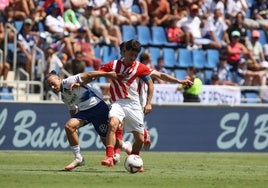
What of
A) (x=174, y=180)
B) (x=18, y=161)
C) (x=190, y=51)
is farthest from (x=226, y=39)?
(x=174, y=180)

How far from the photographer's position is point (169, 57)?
90.9 feet

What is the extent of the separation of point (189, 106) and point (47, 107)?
12.4ft

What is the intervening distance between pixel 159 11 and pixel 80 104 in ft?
44.8

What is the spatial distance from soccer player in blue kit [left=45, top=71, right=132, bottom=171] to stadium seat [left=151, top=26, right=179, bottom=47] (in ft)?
40.6

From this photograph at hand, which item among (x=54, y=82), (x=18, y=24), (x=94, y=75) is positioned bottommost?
(x=54, y=82)

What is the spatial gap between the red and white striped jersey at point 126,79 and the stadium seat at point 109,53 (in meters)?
11.2

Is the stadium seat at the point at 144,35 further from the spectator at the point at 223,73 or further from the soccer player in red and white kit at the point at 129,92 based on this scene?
the soccer player in red and white kit at the point at 129,92

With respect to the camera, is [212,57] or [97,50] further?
[212,57]

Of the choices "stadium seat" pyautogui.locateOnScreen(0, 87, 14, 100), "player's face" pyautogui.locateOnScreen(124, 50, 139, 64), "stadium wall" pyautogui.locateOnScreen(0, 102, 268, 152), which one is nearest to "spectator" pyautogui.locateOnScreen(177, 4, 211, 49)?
"stadium wall" pyautogui.locateOnScreen(0, 102, 268, 152)

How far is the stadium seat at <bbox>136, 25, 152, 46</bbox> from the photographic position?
90.4 ft

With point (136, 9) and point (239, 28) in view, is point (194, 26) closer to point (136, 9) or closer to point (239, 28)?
point (239, 28)

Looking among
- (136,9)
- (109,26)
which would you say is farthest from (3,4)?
(136,9)

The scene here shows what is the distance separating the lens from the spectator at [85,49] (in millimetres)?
25297

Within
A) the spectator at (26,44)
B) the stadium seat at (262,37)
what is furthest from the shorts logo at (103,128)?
the stadium seat at (262,37)
